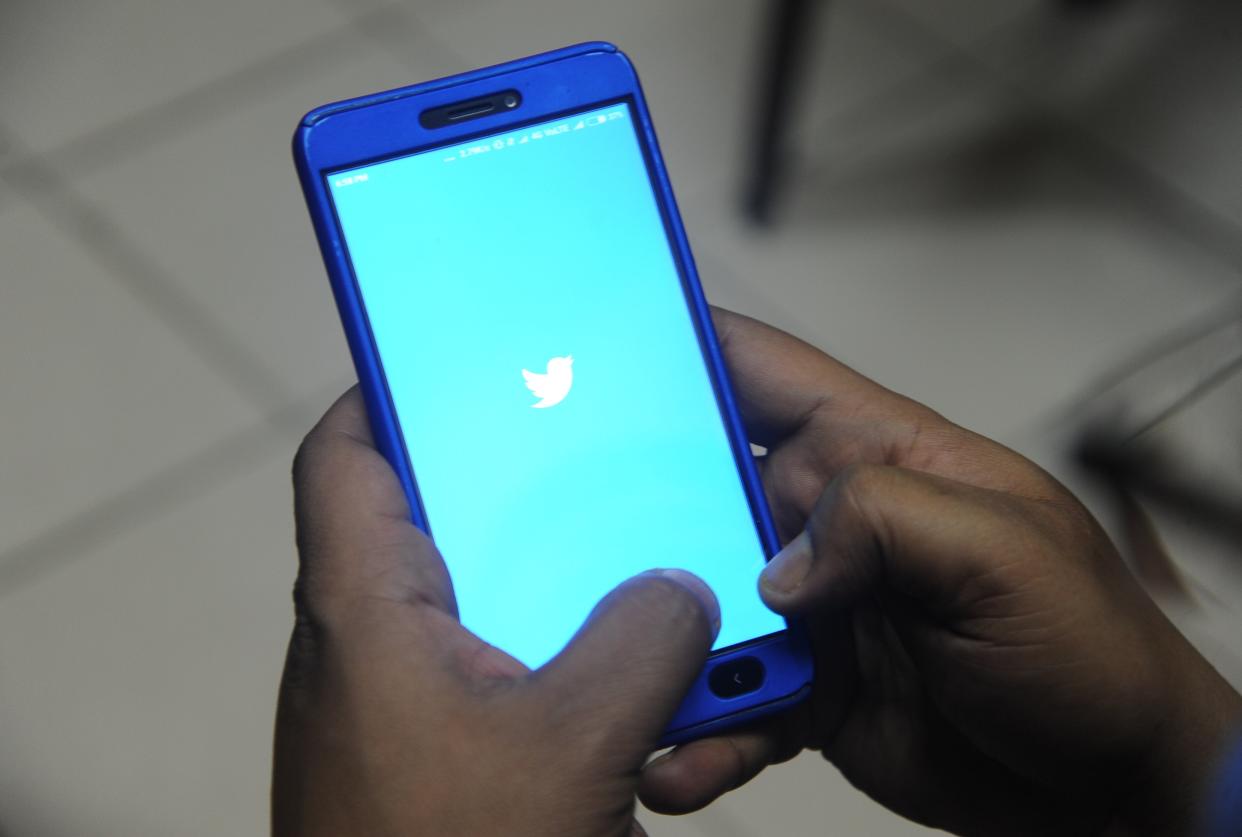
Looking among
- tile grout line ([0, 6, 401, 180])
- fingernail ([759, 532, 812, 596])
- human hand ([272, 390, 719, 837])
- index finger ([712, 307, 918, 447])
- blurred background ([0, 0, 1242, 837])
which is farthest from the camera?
tile grout line ([0, 6, 401, 180])

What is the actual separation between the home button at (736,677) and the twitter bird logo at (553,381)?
0.18 metres

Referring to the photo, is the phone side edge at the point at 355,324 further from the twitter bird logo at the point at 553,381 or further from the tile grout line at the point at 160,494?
the tile grout line at the point at 160,494

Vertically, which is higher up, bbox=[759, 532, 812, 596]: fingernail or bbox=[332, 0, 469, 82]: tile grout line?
bbox=[332, 0, 469, 82]: tile grout line

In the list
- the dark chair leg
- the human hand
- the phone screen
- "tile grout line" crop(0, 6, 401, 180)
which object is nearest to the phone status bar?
the phone screen

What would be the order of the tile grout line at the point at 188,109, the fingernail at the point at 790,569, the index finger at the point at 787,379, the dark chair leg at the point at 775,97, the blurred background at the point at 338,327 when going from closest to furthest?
the fingernail at the point at 790,569 → the index finger at the point at 787,379 → the blurred background at the point at 338,327 → the dark chair leg at the point at 775,97 → the tile grout line at the point at 188,109

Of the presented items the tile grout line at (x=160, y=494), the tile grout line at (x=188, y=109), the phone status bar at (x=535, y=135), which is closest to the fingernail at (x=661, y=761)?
the phone status bar at (x=535, y=135)

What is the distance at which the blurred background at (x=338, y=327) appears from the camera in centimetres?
109

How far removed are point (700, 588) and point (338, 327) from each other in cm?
80

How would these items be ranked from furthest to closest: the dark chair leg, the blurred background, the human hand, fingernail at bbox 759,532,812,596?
the dark chair leg < the blurred background < fingernail at bbox 759,532,812,596 < the human hand

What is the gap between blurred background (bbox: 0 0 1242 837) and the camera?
1091mm

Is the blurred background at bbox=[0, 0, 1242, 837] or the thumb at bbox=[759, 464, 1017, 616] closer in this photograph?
the thumb at bbox=[759, 464, 1017, 616]

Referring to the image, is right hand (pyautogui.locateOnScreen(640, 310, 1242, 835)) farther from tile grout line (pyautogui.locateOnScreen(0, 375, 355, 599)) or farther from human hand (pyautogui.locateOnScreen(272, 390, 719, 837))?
tile grout line (pyautogui.locateOnScreen(0, 375, 355, 599))

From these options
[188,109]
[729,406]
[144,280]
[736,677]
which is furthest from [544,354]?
[188,109]

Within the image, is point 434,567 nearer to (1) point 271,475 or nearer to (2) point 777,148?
(1) point 271,475
